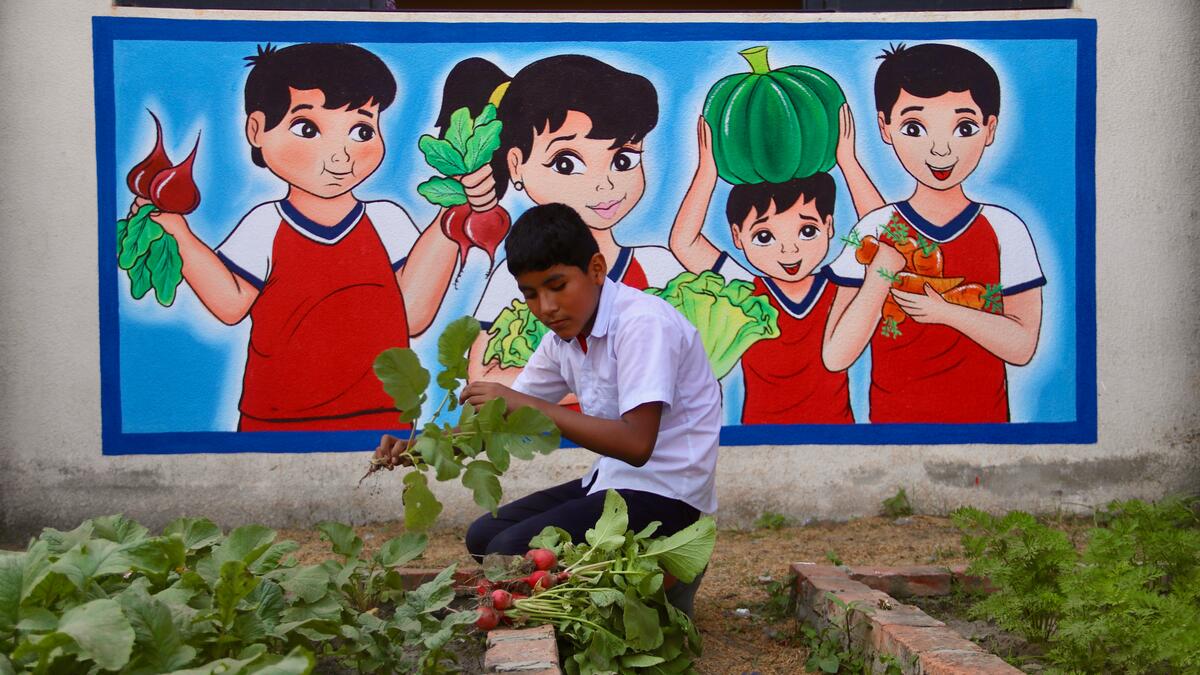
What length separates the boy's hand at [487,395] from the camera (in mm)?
2699

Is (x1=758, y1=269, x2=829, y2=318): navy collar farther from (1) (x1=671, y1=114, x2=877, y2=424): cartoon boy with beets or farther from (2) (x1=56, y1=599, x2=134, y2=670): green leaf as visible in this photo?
(2) (x1=56, y1=599, x2=134, y2=670): green leaf

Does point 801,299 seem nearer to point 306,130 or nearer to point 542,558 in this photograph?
point 306,130

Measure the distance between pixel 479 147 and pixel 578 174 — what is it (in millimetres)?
441

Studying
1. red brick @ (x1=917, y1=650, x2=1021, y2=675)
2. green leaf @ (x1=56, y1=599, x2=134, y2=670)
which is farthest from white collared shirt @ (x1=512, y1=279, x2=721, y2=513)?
green leaf @ (x1=56, y1=599, x2=134, y2=670)

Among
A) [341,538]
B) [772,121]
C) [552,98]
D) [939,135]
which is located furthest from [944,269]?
[341,538]

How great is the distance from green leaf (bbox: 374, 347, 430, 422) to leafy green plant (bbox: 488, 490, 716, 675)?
45 cm

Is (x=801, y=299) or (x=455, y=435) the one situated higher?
(x=801, y=299)

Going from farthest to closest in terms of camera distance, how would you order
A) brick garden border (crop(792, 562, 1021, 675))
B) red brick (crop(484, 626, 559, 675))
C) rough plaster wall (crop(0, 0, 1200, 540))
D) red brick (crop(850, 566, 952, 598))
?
rough plaster wall (crop(0, 0, 1200, 540)) → red brick (crop(850, 566, 952, 598)) → brick garden border (crop(792, 562, 1021, 675)) → red brick (crop(484, 626, 559, 675))

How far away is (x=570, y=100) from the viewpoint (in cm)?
480

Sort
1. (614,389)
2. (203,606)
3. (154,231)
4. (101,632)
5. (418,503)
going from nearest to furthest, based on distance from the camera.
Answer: (101,632) → (203,606) → (418,503) → (614,389) → (154,231)

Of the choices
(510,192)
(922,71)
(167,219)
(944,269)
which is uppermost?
(922,71)

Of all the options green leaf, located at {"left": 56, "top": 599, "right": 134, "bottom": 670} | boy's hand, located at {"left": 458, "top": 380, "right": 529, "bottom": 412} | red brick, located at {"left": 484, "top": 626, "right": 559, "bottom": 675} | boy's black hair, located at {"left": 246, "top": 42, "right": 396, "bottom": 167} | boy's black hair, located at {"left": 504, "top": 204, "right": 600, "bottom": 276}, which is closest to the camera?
green leaf, located at {"left": 56, "top": 599, "right": 134, "bottom": 670}

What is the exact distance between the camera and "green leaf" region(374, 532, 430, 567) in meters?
2.71

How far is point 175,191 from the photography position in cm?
471
